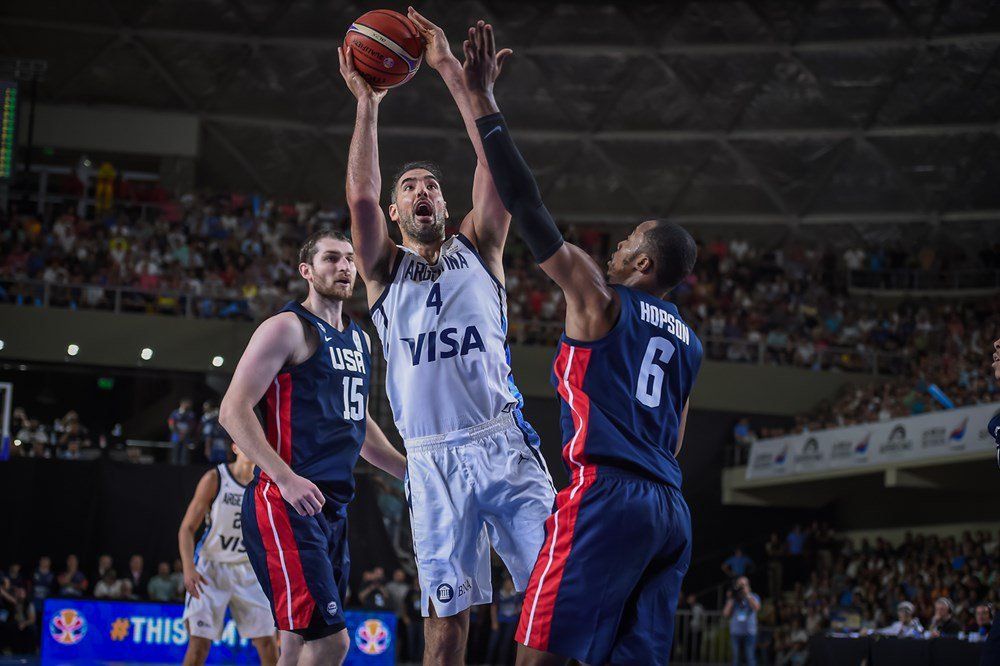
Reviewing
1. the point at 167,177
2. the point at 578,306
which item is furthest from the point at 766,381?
the point at 578,306

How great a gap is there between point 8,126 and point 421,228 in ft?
57.5

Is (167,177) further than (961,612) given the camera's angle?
Yes

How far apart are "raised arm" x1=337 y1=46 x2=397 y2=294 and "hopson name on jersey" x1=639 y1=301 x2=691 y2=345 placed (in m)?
1.51

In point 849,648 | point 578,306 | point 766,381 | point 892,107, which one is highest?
point 892,107

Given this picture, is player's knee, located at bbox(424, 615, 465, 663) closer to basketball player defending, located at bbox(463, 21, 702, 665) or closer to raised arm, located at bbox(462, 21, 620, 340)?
basketball player defending, located at bbox(463, 21, 702, 665)

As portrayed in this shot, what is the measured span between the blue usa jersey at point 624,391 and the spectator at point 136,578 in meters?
14.6

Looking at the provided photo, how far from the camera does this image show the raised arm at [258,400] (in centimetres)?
529

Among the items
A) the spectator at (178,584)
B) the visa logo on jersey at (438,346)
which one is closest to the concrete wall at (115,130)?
the spectator at (178,584)

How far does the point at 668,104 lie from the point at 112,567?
1901cm

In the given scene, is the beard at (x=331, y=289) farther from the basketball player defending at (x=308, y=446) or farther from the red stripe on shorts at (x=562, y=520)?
the red stripe on shorts at (x=562, y=520)

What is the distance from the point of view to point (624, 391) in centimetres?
439

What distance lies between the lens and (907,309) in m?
30.4

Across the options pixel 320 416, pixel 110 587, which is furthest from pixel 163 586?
pixel 320 416

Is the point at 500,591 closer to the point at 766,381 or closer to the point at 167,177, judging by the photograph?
the point at 766,381
